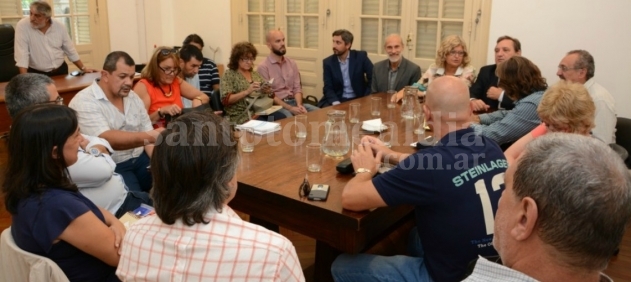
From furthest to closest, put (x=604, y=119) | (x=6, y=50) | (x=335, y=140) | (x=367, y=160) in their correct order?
Result: (x=6, y=50) < (x=604, y=119) < (x=335, y=140) < (x=367, y=160)

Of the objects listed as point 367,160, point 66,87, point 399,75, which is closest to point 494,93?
point 399,75

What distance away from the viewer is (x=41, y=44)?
574cm

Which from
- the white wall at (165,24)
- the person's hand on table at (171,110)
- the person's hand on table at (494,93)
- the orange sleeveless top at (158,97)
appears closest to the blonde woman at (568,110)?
the person's hand on table at (494,93)

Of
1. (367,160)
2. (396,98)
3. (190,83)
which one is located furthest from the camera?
(190,83)

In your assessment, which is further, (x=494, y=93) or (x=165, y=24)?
(x=165, y=24)

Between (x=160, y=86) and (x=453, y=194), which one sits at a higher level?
(x=160, y=86)

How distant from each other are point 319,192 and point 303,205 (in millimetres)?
93

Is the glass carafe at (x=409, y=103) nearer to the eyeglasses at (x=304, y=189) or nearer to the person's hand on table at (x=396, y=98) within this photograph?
the person's hand on table at (x=396, y=98)

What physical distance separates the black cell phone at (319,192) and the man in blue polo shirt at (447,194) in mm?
126

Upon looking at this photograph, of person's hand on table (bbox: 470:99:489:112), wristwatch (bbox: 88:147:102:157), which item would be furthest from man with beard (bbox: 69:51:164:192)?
person's hand on table (bbox: 470:99:489:112)

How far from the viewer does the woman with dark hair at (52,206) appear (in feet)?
5.67

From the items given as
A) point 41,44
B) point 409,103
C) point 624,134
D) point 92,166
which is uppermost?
point 41,44

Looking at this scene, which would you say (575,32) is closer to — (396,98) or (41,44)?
(396,98)

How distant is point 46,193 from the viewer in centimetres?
177
